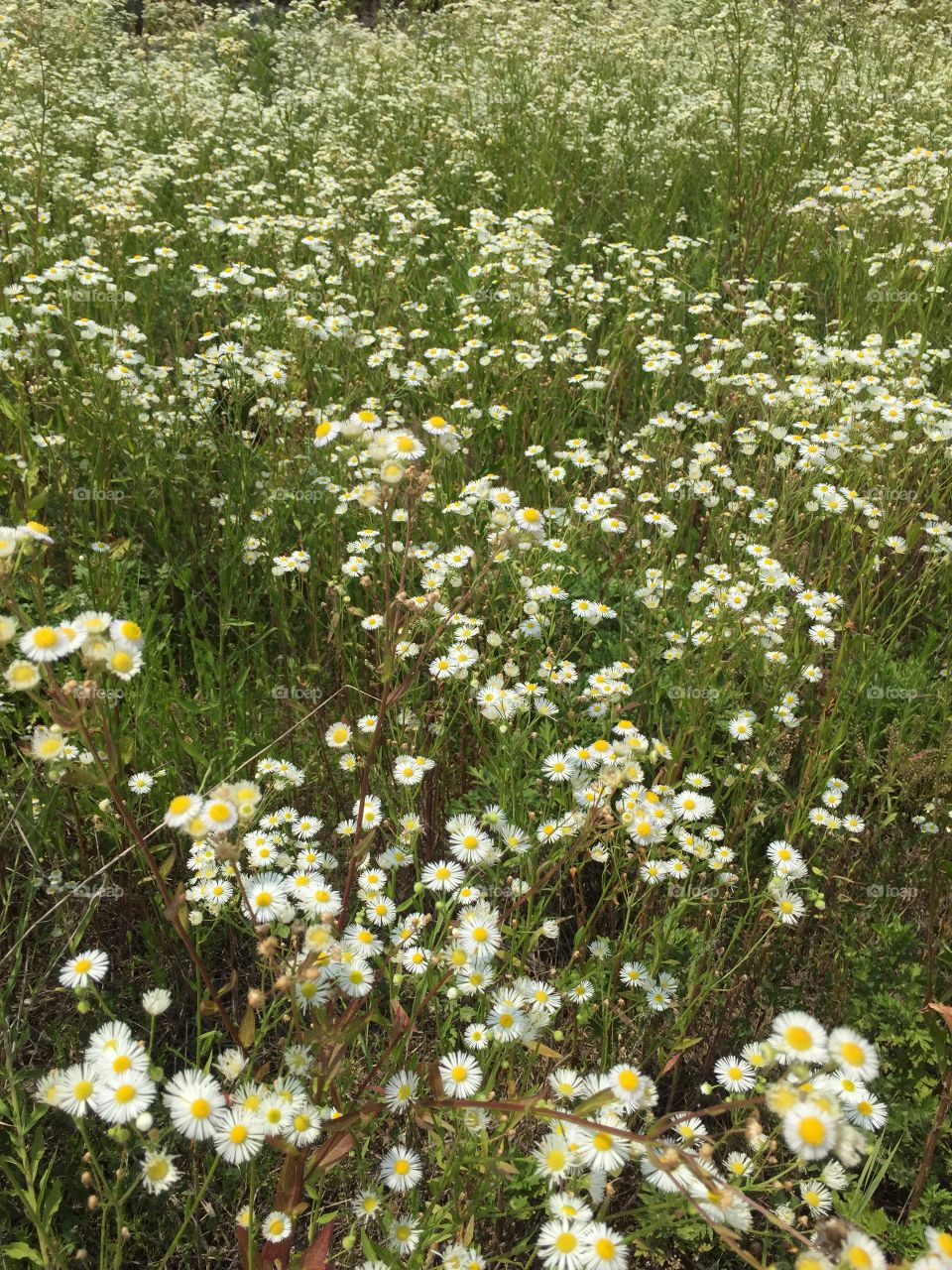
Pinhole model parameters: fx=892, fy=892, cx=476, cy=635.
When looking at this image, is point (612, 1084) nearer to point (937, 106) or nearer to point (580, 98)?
point (580, 98)

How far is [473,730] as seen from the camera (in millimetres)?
2498

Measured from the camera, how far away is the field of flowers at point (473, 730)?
1.34m

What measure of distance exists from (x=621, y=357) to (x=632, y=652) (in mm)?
2073

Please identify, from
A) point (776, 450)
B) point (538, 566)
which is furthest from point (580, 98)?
point (538, 566)

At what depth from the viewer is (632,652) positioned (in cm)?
256

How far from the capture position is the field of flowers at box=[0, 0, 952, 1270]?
1.34 meters
